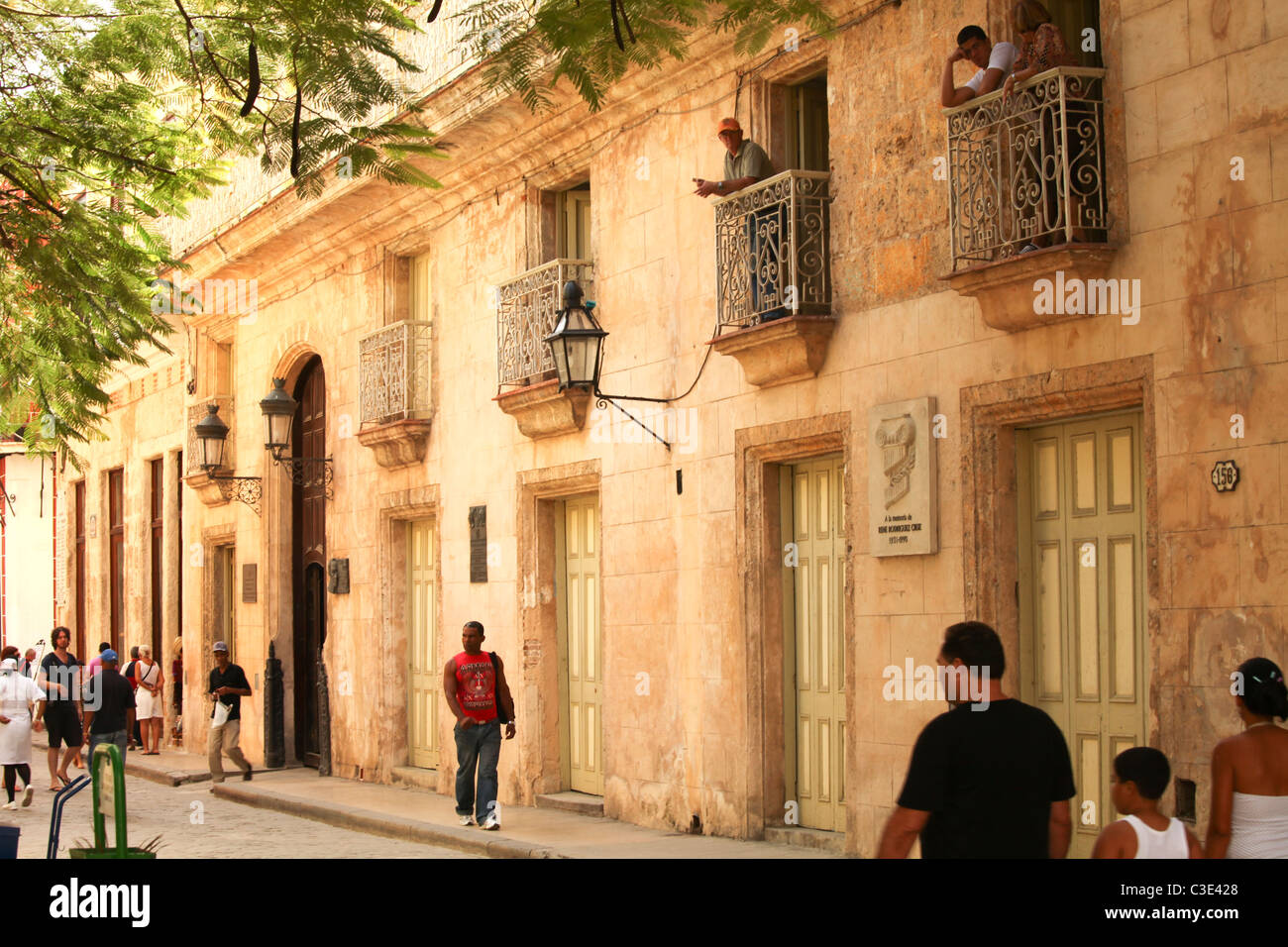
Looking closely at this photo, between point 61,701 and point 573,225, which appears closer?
point 573,225

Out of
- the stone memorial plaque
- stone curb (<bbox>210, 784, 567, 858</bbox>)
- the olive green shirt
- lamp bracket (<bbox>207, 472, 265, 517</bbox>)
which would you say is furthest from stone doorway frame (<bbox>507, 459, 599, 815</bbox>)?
lamp bracket (<bbox>207, 472, 265, 517</bbox>)

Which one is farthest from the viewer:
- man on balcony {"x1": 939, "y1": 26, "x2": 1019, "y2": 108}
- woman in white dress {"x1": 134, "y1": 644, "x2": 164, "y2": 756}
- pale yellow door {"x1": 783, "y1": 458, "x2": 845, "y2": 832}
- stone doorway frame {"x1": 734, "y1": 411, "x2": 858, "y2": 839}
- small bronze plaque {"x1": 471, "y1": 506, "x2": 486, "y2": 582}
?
woman in white dress {"x1": 134, "y1": 644, "x2": 164, "y2": 756}

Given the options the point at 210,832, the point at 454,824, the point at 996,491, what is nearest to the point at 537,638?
the point at 454,824

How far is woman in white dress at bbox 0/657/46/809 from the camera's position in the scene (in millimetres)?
17547

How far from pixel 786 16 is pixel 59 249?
19.1 ft

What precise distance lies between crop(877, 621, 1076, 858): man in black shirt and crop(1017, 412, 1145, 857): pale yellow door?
4.12 m

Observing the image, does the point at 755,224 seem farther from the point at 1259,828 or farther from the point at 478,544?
the point at 1259,828

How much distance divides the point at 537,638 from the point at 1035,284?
7472 millimetres

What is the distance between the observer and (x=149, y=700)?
25969mm
